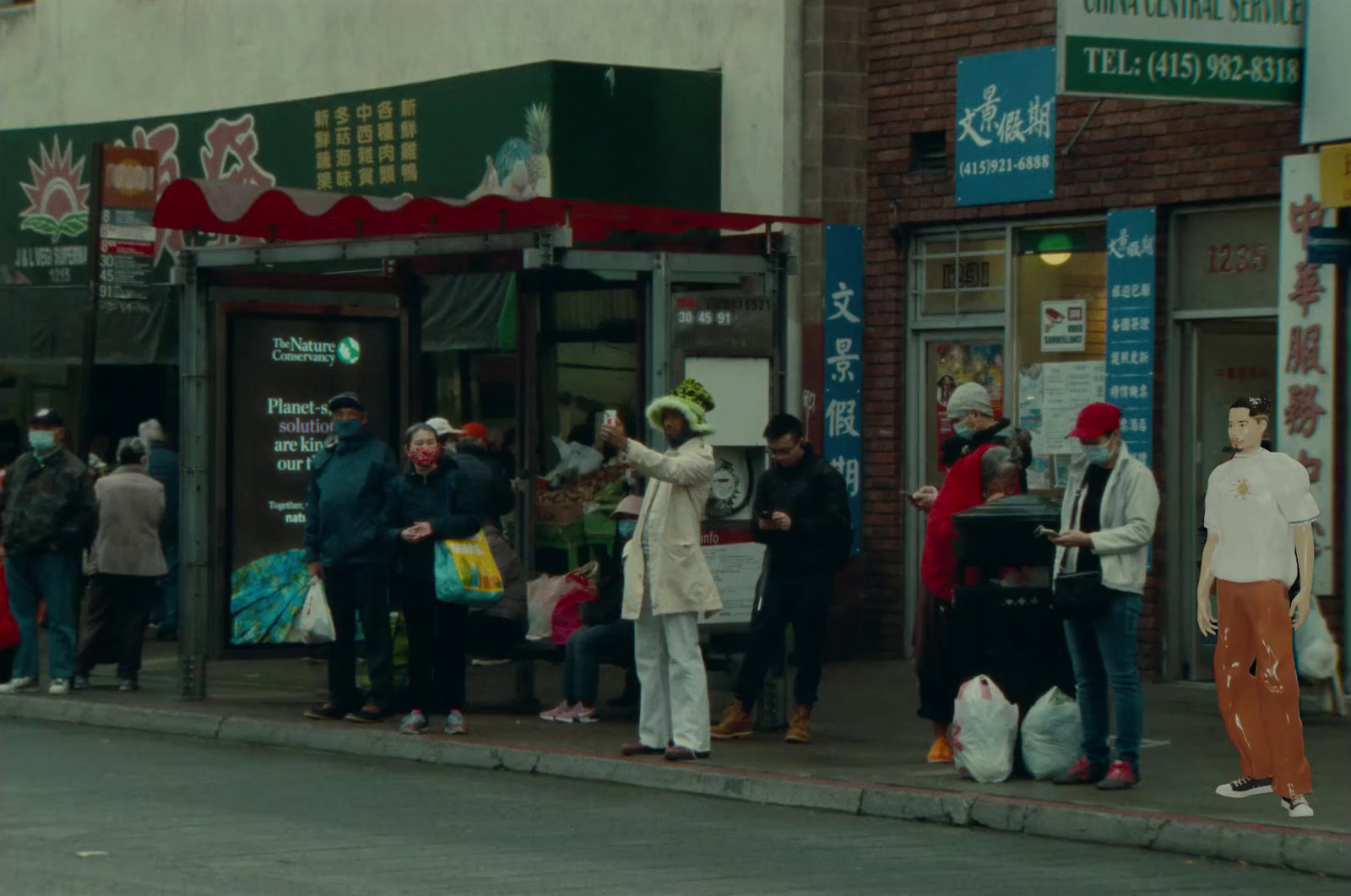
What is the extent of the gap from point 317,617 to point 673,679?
120 inches

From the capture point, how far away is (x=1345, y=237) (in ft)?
43.9

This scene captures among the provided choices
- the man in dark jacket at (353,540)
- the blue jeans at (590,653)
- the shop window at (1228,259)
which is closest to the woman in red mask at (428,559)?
the man in dark jacket at (353,540)

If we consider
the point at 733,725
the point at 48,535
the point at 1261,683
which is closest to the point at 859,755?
the point at 733,725

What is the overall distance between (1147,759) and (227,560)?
6.22 m

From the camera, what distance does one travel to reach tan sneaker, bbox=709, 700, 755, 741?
41.1 ft

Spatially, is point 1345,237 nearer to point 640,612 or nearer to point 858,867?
point 640,612

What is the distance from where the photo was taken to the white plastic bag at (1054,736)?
1070 cm

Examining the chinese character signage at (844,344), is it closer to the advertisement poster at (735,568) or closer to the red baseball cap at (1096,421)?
the advertisement poster at (735,568)

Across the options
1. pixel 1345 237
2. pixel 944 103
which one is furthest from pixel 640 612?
pixel 944 103

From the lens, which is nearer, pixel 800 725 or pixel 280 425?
pixel 800 725

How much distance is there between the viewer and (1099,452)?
33.9 ft

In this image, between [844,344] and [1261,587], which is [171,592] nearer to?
[844,344]

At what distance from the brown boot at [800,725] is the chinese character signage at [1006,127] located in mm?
4867

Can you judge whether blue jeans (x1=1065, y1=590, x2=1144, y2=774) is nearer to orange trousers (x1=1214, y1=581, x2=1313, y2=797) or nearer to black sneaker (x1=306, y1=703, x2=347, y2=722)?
orange trousers (x1=1214, y1=581, x2=1313, y2=797)
